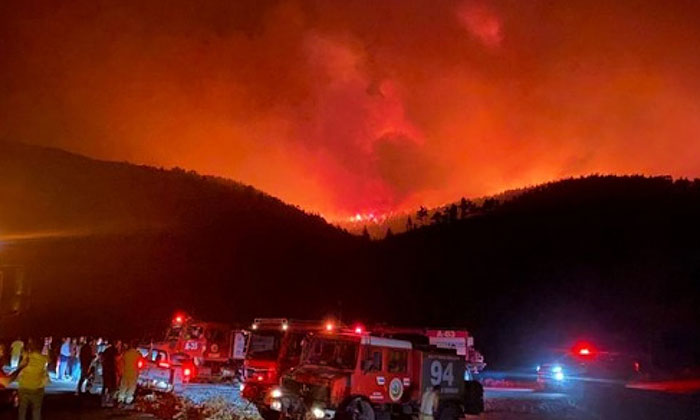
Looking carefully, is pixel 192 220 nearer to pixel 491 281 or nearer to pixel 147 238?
pixel 147 238

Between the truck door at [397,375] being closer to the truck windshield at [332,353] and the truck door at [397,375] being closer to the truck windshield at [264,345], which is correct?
the truck windshield at [332,353]

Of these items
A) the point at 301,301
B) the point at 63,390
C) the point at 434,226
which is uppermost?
the point at 434,226

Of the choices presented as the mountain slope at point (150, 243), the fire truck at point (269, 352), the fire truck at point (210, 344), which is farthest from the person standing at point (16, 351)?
the mountain slope at point (150, 243)

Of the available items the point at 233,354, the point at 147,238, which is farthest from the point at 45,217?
the point at 233,354

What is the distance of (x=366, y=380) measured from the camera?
16547 millimetres

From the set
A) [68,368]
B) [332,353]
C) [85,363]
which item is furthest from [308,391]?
[68,368]

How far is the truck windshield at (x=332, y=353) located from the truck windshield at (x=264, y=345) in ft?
17.1

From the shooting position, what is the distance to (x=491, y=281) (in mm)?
93188

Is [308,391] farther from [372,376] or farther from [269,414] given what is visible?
[269,414]

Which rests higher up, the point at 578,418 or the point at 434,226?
the point at 434,226

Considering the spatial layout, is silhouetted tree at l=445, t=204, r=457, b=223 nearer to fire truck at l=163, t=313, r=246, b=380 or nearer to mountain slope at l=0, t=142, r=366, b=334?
mountain slope at l=0, t=142, r=366, b=334

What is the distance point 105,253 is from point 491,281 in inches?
2042

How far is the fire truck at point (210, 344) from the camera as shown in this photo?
32.9m

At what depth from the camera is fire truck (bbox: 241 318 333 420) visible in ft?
68.1
